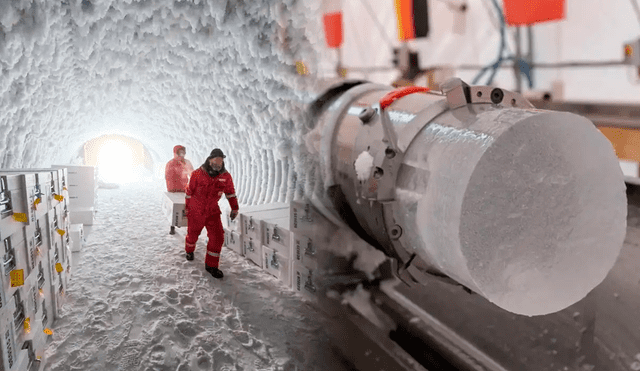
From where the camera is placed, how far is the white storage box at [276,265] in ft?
10.7

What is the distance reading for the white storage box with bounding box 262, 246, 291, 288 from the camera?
3248 millimetres

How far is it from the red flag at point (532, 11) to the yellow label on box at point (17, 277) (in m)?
2.78

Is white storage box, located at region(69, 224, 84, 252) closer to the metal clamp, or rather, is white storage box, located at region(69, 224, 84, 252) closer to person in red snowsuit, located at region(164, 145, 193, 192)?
person in red snowsuit, located at region(164, 145, 193, 192)

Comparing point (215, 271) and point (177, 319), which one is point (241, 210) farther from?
point (177, 319)

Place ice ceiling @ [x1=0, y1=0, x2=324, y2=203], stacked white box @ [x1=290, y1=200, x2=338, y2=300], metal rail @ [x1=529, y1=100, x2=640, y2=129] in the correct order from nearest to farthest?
metal rail @ [x1=529, y1=100, x2=640, y2=129] < stacked white box @ [x1=290, y1=200, x2=338, y2=300] < ice ceiling @ [x1=0, y1=0, x2=324, y2=203]

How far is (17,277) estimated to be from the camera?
1821 millimetres

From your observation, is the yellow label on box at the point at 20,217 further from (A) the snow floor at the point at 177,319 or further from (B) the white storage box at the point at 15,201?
(A) the snow floor at the point at 177,319

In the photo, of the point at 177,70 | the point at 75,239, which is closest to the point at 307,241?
the point at 177,70

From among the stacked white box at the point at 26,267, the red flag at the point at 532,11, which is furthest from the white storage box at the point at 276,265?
the red flag at the point at 532,11

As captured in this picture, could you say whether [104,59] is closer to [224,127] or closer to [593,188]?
[224,127]

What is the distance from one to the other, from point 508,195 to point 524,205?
0.06m

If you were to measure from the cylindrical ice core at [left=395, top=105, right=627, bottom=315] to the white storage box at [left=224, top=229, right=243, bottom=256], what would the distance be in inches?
113

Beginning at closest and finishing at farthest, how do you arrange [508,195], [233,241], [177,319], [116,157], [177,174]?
[508,195] → [177,319] → [233,241] → [177,174] → [116,157]

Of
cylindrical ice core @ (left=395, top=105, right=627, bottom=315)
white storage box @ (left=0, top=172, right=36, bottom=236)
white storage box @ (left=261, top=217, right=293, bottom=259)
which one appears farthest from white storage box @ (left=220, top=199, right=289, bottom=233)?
cylindrical ice core @ (left=395, top=105, right=627, bottom=315)
